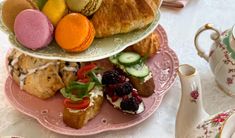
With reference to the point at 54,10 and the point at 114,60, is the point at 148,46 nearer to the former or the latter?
the point at 114,60

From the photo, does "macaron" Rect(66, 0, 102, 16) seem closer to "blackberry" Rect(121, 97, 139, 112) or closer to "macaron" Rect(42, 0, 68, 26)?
"macaron" Rect(42, 0, 68, 26)

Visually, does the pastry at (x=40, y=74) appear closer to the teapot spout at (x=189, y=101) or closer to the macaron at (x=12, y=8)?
the macaron at (x=12, y=8)

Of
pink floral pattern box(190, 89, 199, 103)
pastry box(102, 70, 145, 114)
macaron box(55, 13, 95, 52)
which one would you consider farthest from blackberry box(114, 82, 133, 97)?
pink floral pattern box(190, 89, 199, 103)

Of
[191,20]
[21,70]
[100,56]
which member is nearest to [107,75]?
[100,56]

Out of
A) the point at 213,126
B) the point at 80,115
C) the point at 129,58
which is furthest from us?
the point at 129,58

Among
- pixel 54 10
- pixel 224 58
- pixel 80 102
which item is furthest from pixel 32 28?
pixel 224 58
